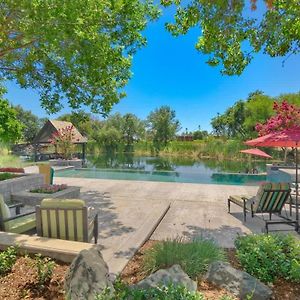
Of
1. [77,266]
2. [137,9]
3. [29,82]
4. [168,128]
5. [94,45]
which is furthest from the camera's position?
[168,128]

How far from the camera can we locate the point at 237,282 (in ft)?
10.5

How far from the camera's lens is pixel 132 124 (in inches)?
1973

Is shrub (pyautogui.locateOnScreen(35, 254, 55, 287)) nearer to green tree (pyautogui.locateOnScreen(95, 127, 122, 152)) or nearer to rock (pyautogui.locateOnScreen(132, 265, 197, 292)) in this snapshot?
rock (pyautogui.locateOnScreen(132, 265, 197, 292))

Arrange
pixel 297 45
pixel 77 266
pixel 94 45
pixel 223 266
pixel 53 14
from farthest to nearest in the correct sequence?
pixel 94 45, pixel 297 45, pixel 53 14, pixel 223 266, pixel 77 266

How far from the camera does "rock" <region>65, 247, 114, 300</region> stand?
2.69 m

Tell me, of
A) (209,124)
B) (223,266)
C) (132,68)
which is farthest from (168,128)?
(223,266)

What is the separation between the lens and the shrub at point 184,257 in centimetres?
347

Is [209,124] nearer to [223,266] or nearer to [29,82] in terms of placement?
[29,82]

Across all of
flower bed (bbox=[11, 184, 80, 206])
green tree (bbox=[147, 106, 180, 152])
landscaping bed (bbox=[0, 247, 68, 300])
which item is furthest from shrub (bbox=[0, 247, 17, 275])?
green tree (bbox=[147, 106, 180, 152])

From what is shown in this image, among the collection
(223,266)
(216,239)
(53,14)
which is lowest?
(216,239)

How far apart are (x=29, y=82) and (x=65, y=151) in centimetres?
1452

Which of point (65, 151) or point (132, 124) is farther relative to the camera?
point (132, 124)

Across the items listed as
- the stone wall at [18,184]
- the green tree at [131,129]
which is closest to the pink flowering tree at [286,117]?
the stone wall at [18,184]

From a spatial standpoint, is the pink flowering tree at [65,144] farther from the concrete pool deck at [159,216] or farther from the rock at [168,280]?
the rock at [168,280]
